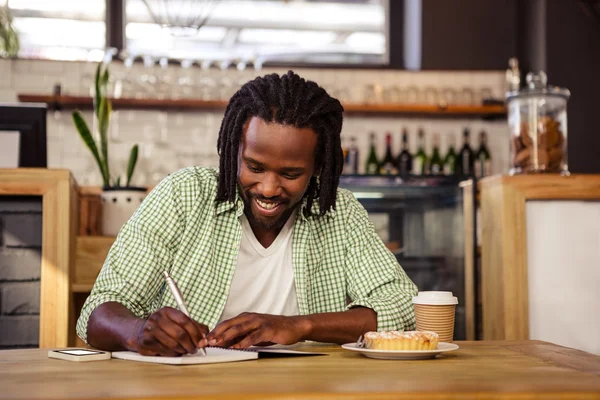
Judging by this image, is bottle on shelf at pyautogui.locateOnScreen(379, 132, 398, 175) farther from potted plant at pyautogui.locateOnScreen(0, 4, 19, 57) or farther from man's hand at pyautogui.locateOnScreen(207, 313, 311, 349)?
man's hand at pyautogui.locateOnScreen(207, 313, 311, 349)

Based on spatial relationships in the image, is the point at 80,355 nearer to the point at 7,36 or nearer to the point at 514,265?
the point at 514,265

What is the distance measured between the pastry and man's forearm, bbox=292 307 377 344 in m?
0.23

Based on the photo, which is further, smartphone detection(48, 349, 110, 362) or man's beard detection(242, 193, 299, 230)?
man's beard detection(242, 193, 299, 230)

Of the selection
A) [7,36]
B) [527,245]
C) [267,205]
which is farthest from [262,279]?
[7,36]

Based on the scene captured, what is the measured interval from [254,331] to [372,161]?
388cm

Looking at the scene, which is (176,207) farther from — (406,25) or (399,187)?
(406,25)

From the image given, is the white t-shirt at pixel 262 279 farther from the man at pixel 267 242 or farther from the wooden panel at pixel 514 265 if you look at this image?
the wooden panel at pixel 514 265

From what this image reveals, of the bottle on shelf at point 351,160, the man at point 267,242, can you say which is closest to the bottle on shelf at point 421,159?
the bottle on shelf at point 351,160

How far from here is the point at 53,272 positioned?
268 cm

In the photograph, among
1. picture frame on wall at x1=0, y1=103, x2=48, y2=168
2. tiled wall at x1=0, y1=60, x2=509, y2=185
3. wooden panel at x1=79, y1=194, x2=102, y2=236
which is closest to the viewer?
picture frame on wall at x1=0, y1=103, x2=48, y2=168

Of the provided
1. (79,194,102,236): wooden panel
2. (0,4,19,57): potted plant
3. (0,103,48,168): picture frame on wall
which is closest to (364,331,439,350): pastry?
(0,103,48,168): picture frame on wall

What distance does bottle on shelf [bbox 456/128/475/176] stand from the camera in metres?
5.32

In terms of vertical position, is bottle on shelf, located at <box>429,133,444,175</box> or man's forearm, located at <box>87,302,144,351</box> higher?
bottle on shelf, located at <box>429,133,444,175</box>

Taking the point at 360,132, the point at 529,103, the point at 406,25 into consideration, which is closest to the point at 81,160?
the point at 360,132
